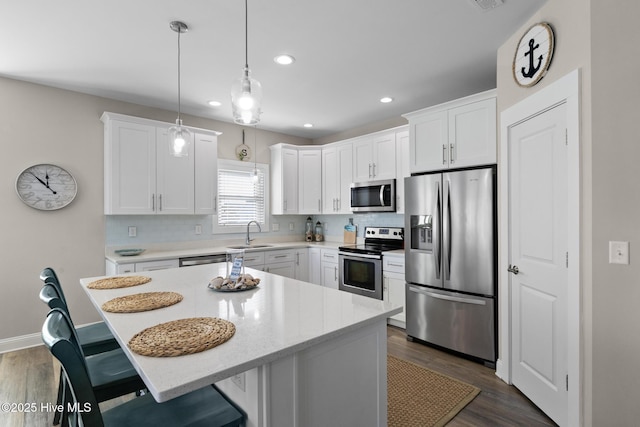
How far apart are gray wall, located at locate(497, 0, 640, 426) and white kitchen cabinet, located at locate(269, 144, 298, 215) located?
381 cm

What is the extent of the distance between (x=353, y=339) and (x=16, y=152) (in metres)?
3.82

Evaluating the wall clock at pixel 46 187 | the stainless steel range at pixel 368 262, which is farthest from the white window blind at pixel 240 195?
the wall clock at pixel 46 187

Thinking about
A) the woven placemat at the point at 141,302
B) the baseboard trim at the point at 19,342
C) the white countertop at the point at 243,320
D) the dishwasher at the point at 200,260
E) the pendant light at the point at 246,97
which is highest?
the pendant light at the point at 246,97

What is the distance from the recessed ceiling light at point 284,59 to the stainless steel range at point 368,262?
2.30 m

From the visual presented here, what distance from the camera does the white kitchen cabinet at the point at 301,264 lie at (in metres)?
4.84

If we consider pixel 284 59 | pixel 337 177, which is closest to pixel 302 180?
pixel 337 177

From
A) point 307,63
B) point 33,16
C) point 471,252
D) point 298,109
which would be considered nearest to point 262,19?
point 307,63

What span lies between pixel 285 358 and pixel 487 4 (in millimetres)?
2441

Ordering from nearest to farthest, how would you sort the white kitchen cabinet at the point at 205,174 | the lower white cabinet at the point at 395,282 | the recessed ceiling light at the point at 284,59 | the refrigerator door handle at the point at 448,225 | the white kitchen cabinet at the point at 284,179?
the recessed ceiling light at the point at 284,59 → the refrigerator door handle at the point at 448,225 → the lower white cabinet at the point at 395,282 → the white kitchen cabinet at the point at 205,174 → the white kitchen cabinet at the point at 284,179

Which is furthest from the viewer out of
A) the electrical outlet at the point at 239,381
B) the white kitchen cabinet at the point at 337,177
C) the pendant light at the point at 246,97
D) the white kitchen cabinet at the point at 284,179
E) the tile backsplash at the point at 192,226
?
the white kitchen cabinet at the point at 284,179

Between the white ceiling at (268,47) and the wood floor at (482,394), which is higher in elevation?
the white ceiling at (268,47)

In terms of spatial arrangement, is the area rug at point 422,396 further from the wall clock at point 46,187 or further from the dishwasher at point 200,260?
the wall clock at point 46,187

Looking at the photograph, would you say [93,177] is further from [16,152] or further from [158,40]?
[158,40]

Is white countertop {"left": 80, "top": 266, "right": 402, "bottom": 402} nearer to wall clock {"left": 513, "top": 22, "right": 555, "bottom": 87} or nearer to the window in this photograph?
wall clock {"left": 513, "top": 22, "right": 555, "bottom": 87}
